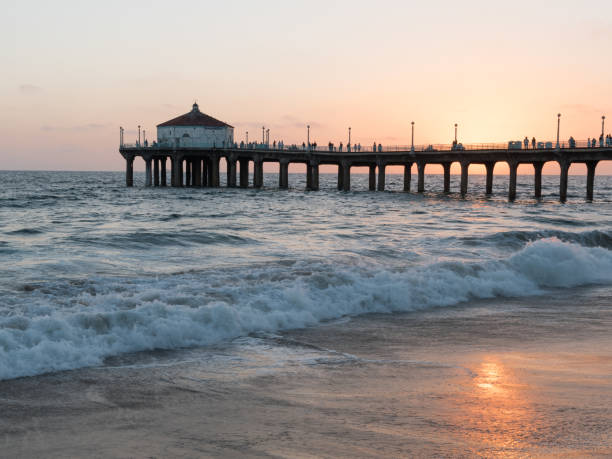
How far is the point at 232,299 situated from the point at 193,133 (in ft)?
246

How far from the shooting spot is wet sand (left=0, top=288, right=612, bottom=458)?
5.62 metres

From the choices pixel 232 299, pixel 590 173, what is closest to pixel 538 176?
pixel 590 173

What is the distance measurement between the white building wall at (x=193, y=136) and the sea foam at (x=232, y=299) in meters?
68.9

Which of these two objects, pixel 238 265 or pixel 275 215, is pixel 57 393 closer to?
pixel 238 265

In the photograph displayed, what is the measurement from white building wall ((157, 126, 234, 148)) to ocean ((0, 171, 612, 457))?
6543 centimetres

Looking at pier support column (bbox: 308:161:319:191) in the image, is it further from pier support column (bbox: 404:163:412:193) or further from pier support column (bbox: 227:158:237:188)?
pier support column (bbox: 404:163:412:193)

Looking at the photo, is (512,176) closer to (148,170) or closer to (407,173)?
(407,173)

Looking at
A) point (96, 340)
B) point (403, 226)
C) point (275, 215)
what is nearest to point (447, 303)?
point (96, 340)

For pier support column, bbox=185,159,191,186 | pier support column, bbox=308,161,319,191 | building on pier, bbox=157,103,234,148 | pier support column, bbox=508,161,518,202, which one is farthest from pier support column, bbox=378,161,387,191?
pier support column, bbox=185,159,191,186

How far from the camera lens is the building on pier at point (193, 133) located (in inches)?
3320

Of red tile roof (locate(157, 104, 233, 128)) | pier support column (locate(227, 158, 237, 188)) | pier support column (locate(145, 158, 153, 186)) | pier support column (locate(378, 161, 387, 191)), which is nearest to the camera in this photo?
pier support column (locate(378, 161, 387, 191))

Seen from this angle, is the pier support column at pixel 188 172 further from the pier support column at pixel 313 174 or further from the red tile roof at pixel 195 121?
the pier support column at pixel 313 174

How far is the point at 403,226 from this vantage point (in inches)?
1251

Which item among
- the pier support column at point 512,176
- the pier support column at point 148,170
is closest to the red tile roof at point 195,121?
the pier support column at point 148,170
